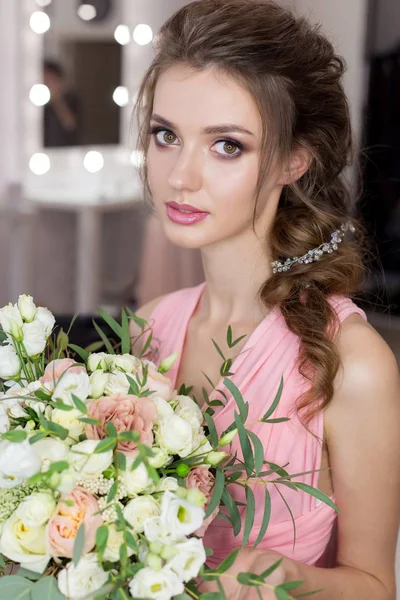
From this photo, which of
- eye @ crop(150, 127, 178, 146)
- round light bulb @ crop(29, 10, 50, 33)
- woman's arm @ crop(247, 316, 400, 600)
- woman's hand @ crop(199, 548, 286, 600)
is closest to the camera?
woman's hand @ crop(199, 548, 286, 600)

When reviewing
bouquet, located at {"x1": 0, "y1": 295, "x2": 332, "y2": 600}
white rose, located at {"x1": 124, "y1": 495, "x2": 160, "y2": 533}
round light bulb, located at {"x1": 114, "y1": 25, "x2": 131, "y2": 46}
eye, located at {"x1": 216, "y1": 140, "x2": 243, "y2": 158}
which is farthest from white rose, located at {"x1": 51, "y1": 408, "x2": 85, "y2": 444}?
round light bulb, located at {"x1": 114, "y1": 25, "x2": 131, "y2": 46}

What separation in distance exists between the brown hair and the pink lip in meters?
0.12

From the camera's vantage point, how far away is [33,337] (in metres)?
1.11

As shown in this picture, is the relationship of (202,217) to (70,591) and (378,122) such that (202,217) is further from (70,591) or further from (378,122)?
(378,122)

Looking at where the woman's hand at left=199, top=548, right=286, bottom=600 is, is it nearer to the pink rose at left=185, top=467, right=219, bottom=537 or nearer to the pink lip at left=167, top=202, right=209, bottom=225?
the pink rose at left=185, top=467, right=219, bottom=537

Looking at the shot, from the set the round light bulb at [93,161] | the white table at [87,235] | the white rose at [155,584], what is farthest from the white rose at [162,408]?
the round light bulb at [93,161]

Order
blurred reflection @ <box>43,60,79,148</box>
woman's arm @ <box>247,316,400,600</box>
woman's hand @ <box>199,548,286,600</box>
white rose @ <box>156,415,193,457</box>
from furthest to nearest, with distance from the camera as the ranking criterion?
blurred reflection @ <box>43,60,79,148</box>
woman's arm @ <box>247,316,400,600</box>
woman's hand @ <box>199,548,286,600</box>
white rose @ <box>156,415,193,457</box>

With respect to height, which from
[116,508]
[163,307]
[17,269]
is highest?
[116,508]

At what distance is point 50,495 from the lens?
0.94m

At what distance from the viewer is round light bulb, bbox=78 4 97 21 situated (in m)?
4.26

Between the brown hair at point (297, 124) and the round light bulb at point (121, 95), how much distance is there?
116 inches

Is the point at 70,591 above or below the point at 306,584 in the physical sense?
above

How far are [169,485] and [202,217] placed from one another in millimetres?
526

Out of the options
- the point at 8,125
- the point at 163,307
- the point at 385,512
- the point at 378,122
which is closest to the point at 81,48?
the point at 8,125
